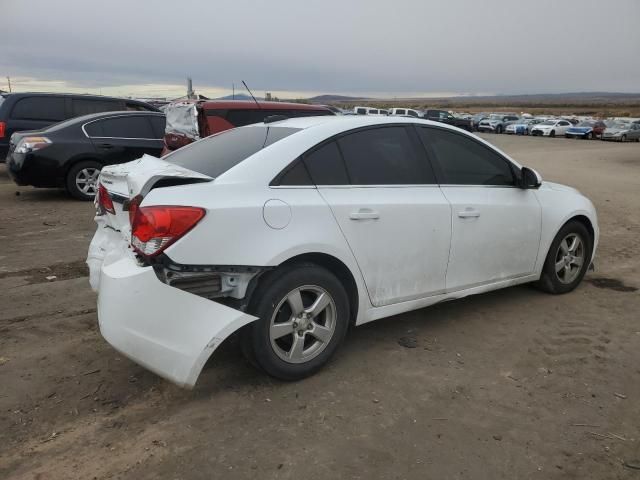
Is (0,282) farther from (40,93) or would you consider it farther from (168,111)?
(40,93)

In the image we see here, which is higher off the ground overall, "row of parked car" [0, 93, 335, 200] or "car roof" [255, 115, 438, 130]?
"car roof" [255, 115, 438, 130]

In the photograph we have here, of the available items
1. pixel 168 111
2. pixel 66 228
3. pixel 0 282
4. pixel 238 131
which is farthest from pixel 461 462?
pixel 168 111

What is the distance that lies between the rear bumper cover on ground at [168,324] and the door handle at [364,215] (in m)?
0.98

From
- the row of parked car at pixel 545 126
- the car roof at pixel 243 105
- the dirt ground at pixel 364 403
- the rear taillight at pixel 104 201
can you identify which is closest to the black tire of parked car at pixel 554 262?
the dirt ground at pixel 364 403

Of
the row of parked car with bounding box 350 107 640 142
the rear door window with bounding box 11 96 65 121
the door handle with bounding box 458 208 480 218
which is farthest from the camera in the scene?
the row of parked car with bounding box 350 107 640 142

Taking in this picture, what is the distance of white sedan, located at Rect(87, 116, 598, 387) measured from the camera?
9.36 ft

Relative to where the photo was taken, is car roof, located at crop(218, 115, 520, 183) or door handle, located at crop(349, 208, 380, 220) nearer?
car roof, located at crop(218, 115, 520, 183)

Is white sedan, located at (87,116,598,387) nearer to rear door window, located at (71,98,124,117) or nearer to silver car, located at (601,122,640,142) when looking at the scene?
rear door window, located at (71,98,124,117)

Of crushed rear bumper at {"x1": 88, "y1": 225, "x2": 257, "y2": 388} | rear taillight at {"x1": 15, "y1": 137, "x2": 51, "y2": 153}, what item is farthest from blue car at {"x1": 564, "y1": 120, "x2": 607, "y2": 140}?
crushed rear bumper at {"x1": 88, "y1": 225, "x2": 257, "y2": 388}

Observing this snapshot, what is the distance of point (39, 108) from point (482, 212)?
31.9 ft

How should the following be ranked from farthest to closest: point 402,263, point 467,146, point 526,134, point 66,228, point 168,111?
point 526,134 < point 168,111 < point 66,228 < point 467,146 < point 402,263

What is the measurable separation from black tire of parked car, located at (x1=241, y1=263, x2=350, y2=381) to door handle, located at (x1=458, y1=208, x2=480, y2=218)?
45.8 inches

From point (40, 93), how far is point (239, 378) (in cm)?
976

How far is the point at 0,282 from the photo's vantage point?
5.04 m
